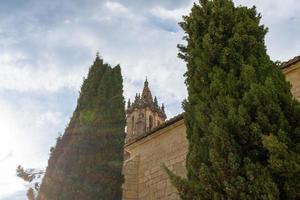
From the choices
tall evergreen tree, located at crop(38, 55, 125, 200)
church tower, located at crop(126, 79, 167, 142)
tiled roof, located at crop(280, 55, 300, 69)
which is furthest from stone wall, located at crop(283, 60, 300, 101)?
church tower, located at crop(126, 79, 167, 142)

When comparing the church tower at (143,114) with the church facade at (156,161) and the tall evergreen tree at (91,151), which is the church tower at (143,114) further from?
the tall evergreen tree at (91,151)

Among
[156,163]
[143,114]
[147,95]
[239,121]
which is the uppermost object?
[147,95]

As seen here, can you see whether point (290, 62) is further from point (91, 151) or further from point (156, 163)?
point (91, 151)

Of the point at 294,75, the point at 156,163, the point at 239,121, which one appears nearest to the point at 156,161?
the point at 156,163

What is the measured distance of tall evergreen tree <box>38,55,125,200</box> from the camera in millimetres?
6957

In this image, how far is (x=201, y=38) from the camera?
542 cm

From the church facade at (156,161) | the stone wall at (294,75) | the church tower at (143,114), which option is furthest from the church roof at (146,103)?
the stone wall at (294,75)

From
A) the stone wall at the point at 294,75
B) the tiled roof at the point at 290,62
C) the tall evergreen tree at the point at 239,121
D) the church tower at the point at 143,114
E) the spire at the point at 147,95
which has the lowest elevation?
the tall evergreen tree at the point at 239,121

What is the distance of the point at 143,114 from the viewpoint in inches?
1469

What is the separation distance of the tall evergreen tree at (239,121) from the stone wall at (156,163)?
3.25 metres

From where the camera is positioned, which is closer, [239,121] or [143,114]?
[239,121]

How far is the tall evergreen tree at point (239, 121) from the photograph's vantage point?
144 inches

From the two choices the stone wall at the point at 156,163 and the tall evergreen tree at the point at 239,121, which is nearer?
the tall evergreen tree at the point at 239,121

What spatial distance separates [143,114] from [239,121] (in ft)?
110
